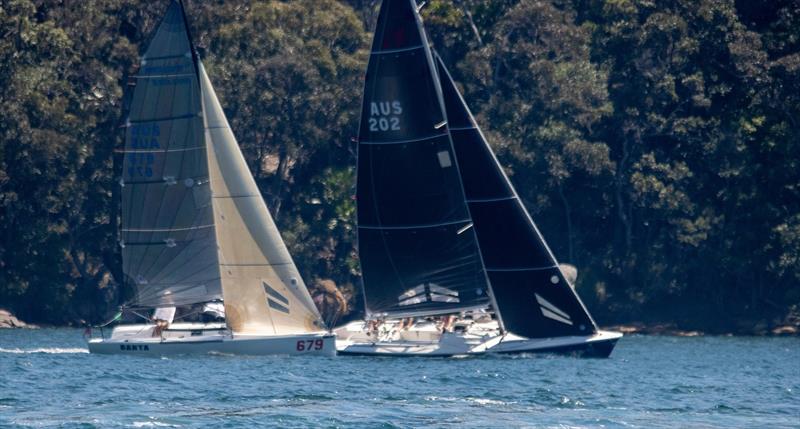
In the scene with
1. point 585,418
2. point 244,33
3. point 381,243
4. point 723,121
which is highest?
point 244,33

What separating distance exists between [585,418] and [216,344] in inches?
634

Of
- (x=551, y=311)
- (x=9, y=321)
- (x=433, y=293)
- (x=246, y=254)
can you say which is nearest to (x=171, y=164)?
(x=246, y=254)

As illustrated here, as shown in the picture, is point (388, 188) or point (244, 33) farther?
point (244, 33)

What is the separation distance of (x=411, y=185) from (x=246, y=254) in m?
5.43

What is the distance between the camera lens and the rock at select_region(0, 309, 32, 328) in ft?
230

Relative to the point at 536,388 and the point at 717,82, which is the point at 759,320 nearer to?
the point at 717,82

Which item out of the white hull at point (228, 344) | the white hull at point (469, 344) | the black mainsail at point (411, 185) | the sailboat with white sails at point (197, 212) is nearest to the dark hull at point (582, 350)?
the white hull at point (469, 344)

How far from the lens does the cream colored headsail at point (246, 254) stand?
46.9 m

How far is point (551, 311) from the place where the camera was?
47875 millimetres

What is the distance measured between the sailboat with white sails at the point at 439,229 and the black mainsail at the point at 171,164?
490 centimetres

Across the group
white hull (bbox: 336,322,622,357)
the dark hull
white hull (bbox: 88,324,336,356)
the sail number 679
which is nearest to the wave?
white hull (bbox: 88,324,336,356)

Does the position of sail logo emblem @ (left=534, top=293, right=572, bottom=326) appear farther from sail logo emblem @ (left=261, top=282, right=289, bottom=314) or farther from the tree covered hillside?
the tree covered hillside

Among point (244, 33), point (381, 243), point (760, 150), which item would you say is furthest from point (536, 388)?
point (244, 33)

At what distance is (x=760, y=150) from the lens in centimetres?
A: 7106
